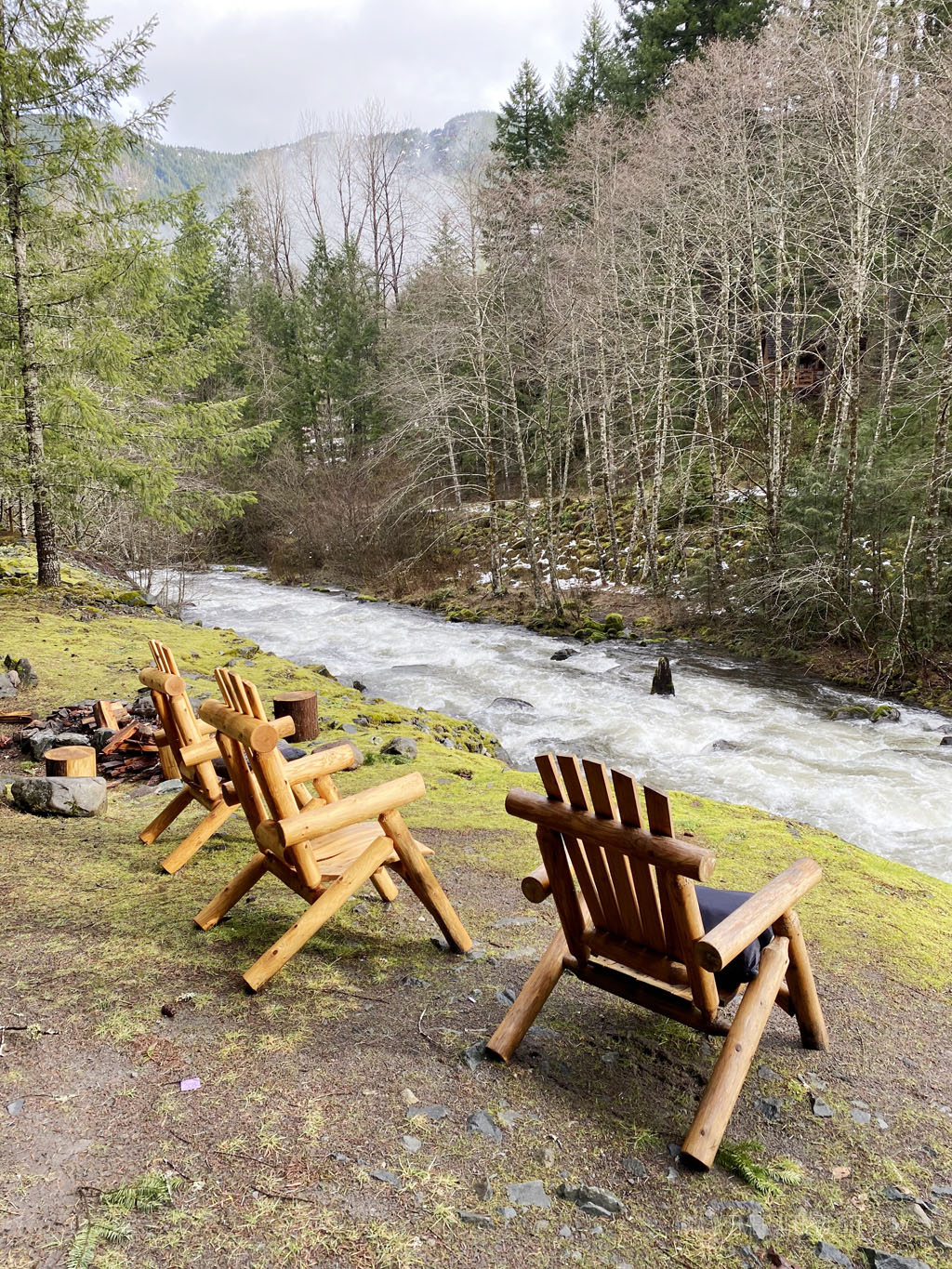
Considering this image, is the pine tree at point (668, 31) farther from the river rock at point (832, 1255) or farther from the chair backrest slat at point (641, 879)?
the river rock at point (832, 1255)

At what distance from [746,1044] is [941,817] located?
17.1 feet

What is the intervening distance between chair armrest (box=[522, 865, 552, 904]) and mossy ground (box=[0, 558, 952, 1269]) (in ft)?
1.91

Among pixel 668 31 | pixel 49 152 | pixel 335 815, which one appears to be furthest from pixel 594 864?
pixel 668 31

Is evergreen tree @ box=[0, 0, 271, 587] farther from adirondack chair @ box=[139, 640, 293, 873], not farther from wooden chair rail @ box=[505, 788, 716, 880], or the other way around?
wooden chair rail @ box=[505, 788, 716, 880]

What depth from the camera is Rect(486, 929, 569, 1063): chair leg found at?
2652mm

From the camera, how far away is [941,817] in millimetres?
6477

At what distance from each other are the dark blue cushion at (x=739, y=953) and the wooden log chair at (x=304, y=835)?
1155mm

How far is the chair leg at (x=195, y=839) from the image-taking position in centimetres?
403

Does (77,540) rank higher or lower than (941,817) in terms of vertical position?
higher

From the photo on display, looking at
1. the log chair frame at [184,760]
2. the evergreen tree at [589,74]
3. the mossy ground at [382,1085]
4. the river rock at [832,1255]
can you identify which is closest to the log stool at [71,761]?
the mossy ground at [382,1085]

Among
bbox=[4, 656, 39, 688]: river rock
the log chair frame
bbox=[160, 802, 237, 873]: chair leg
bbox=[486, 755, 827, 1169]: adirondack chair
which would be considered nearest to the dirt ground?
bbox=[486, 755, 827, 1169]: adirondack chair

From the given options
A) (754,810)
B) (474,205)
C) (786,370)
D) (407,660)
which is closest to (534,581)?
(407,660)

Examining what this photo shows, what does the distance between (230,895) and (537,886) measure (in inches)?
59.6

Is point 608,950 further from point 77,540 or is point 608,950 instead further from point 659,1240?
point 77,540
